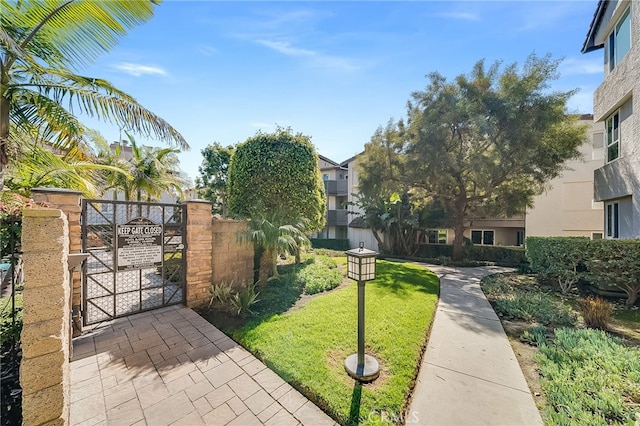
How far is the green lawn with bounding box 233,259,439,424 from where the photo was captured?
2922 millimetres

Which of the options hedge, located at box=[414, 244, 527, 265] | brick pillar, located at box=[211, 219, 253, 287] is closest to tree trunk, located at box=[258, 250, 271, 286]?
brick pillar, located at box=[211, 219, 253, 287]

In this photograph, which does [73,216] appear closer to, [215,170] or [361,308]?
[361,308]

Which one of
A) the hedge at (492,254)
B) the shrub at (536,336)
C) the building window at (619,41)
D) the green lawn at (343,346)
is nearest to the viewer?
the green lawn at (343,346)

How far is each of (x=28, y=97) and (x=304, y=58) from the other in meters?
5.77

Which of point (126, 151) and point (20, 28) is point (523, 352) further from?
point (126, 151)

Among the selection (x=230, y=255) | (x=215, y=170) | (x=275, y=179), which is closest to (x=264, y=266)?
(x=230, y=255)

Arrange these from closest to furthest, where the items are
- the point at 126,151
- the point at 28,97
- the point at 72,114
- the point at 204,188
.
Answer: the point at 28,97, the point at 72,114, the point at 204,188, the point at 126,151

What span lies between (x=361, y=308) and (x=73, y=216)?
16.7 feet

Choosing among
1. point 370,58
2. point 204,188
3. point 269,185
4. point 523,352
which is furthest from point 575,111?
point 204,188

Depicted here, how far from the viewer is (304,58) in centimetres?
679

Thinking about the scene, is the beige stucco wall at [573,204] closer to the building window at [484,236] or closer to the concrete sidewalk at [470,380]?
the building window at [484,236]

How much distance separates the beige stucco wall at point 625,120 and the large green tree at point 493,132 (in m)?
1.56

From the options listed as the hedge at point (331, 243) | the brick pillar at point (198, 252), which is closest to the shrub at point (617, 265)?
the brick pillar at point (198, 252)

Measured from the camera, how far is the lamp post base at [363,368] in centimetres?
327
